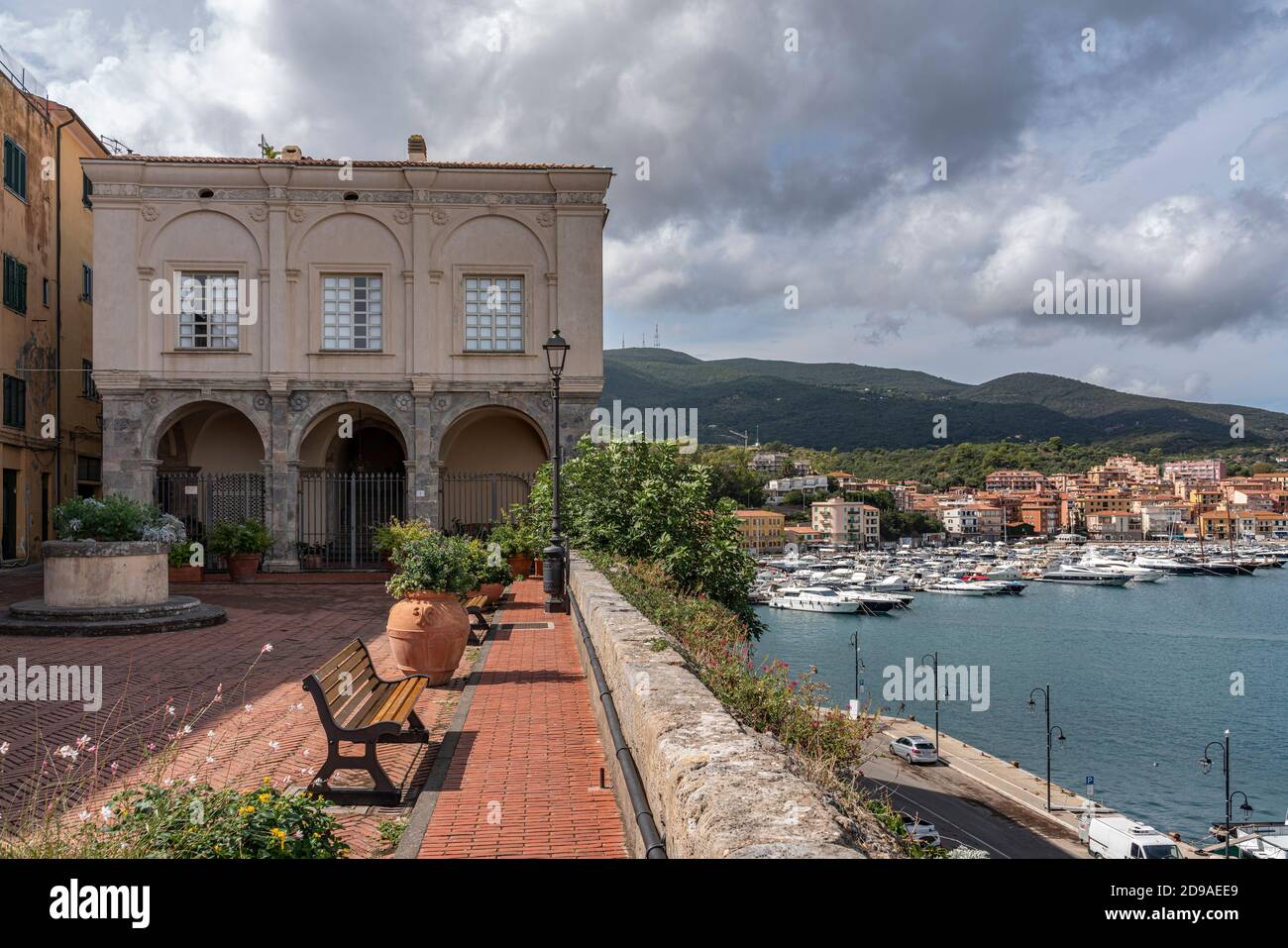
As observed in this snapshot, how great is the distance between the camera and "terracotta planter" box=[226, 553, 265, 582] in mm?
19156

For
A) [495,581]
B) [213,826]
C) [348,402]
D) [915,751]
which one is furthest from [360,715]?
[915,751]

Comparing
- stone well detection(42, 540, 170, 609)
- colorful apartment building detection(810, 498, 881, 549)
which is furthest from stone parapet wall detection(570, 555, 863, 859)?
colorful apartment building detection(810, 498, 881, 549)

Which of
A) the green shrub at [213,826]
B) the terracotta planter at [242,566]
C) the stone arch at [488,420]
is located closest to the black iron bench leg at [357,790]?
the green shrub at [213,826]

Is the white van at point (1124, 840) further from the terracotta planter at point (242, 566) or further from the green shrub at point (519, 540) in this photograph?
the terracotta planter at point (242, 566)

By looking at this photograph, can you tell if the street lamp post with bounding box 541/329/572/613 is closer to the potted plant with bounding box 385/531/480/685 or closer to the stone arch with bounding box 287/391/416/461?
the potted plant with bounding box 385/531/480/685

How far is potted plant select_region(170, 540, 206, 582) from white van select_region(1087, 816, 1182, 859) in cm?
2425

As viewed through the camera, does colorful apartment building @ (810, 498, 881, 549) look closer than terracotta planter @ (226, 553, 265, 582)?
No

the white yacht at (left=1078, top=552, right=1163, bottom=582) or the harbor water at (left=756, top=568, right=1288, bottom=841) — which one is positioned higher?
the white yacht at (left=1078, top=552, right=1163, bottom=582)

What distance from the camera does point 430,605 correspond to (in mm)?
8062

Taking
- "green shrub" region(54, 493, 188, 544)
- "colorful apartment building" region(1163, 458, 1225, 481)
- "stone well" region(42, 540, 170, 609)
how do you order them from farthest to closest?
"colorful apartment building" region(1163, 458, 1225, 481) < "green shrub" region(54, 493, 188, 544) < "stone well" region(42, 540, 170, 609)

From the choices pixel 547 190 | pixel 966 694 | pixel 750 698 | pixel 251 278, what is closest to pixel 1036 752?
pixel 966 694

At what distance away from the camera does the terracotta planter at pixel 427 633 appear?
26.4 feet

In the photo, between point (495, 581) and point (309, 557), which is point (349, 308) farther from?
point (495, 581)
